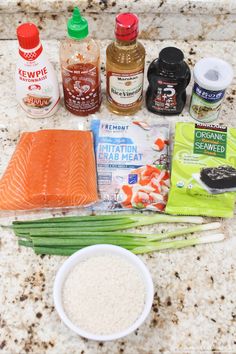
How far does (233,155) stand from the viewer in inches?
35.1

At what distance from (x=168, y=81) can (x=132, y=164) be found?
0.19 meters

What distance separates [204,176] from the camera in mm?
866

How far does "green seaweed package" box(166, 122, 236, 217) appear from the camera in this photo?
0.86 m

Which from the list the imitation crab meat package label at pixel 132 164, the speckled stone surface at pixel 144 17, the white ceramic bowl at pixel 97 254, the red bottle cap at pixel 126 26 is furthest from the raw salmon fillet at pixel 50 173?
the speckled stone surface at pixel 144 17

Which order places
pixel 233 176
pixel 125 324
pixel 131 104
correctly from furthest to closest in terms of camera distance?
pixel 131 104, pixel 233 176, pixel 125 324

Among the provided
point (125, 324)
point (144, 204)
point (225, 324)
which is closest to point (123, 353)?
point (125, 324)

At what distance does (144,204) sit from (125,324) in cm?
26

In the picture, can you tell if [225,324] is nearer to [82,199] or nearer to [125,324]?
[125,324]

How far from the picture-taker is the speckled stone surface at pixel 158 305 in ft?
2.48

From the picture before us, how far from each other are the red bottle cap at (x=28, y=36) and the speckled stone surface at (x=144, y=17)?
9.2 inches

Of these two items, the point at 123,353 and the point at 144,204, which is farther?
the point at 144,204

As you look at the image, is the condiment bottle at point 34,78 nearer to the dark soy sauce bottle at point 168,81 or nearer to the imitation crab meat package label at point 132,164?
the imitation crab meat package label at point 132,164

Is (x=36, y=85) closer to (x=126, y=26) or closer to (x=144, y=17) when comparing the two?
(x=126, y=26)

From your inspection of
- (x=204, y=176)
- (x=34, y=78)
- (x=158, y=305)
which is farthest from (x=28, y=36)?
(x=158, y=305)
